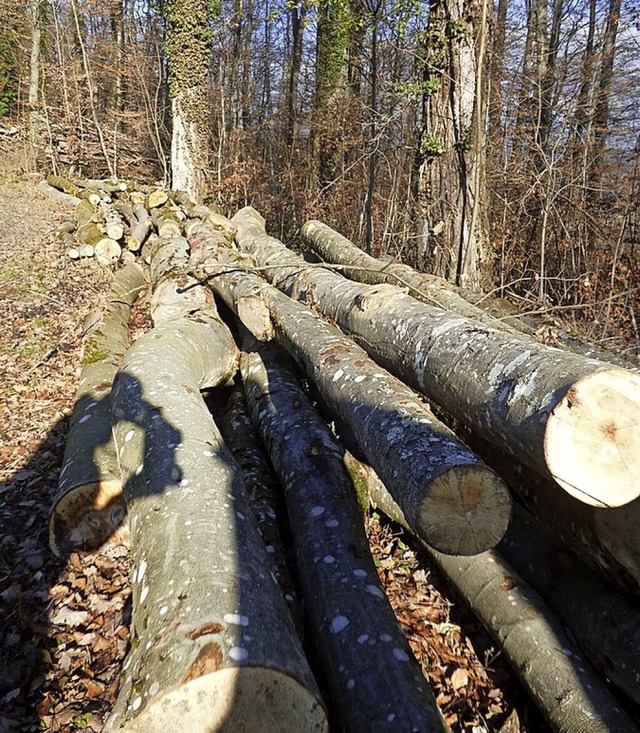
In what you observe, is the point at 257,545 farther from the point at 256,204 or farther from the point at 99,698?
the point at 256,204

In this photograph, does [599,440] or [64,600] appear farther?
[64,600]

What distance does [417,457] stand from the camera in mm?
2346

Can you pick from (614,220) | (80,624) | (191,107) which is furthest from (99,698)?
(191,107)

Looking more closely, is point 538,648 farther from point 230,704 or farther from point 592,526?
point 230,704

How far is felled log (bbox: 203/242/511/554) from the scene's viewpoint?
2.21m

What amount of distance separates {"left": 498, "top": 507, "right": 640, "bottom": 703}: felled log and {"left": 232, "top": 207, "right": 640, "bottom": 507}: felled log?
2.75ft

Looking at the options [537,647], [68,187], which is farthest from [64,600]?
[68,187]

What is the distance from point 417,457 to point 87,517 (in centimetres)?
227

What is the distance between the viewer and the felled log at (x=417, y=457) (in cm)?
221

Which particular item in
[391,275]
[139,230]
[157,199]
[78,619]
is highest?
[157,199]

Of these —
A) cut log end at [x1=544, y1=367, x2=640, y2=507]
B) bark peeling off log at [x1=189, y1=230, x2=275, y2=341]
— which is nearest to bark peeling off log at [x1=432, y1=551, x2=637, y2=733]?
cut log end at [x1=544, y1=367, x2=640, y2=507]

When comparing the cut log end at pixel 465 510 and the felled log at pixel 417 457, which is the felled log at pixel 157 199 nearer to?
the felled log at pixel 417 457

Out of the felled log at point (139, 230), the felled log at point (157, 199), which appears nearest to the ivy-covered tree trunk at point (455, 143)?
the felled log at point (139, 230)

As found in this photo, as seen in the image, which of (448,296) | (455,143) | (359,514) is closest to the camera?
(359,514)
